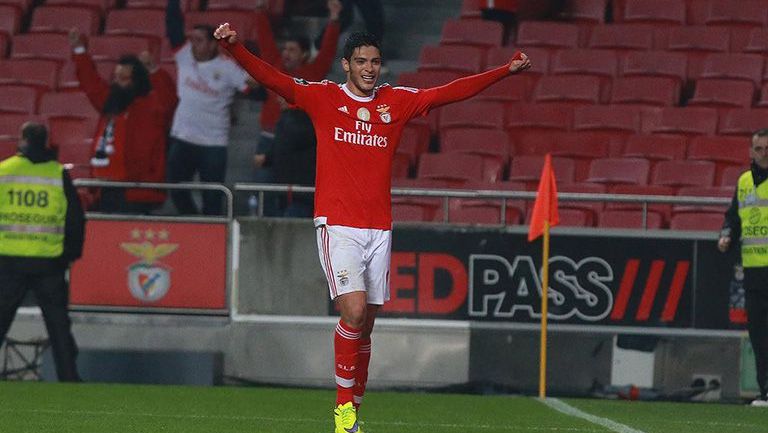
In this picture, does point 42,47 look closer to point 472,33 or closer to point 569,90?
point 472,33

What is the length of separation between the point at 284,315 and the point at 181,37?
3556mm

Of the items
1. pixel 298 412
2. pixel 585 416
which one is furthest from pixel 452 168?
pixel 298 412

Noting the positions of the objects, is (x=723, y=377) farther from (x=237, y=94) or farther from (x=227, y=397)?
(x=237, y=94)

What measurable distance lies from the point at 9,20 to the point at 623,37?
22.0ft

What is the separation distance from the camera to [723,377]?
13.8 metres

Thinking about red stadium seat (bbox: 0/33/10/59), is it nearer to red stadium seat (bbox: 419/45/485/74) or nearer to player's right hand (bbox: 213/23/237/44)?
red stadium seat (bbox: 419/45/485/74)

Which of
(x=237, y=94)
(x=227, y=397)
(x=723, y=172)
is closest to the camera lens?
(x=227, y=397)

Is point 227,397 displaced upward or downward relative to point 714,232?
downward

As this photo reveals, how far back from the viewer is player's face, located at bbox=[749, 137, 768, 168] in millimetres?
12802

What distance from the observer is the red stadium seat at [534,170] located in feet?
51.4

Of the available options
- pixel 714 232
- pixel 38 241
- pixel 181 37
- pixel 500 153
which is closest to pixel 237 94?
pixel 181 37

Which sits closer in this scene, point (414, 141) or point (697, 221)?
point (697, 221)

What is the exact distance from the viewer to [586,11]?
18312mm

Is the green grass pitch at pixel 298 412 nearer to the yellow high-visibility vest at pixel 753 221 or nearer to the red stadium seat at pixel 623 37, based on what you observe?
the yellow high-visibility vest at pixel 753 221
